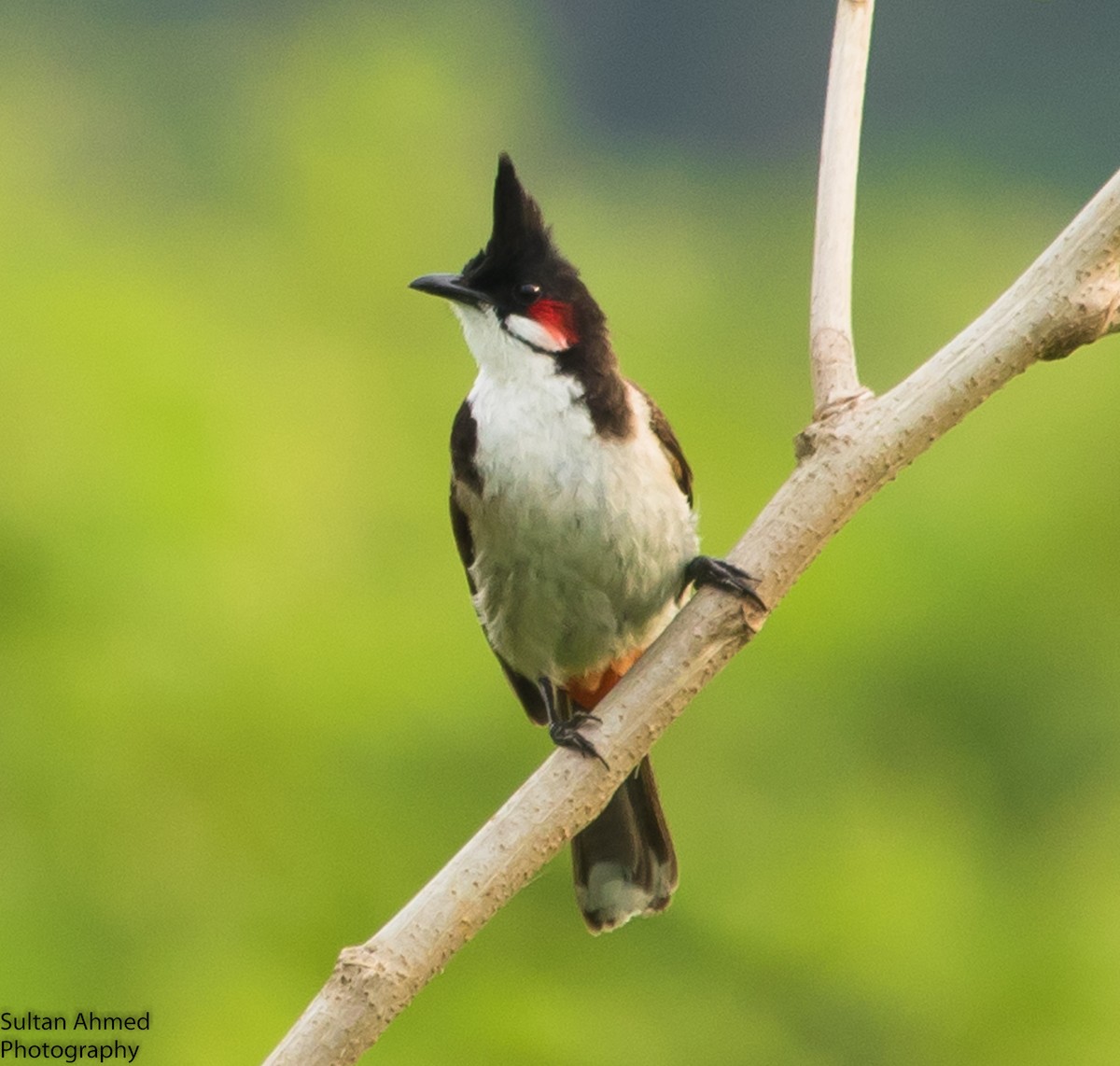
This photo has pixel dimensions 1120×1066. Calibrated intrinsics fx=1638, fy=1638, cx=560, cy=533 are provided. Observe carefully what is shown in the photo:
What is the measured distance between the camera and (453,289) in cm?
294

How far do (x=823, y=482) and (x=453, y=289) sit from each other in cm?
98

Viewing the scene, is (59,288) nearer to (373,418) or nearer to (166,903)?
(373,418)

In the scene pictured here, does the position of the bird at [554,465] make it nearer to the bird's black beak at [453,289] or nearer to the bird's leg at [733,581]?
the bird's black beak at [453,289]

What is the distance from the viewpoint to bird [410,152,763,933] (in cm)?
295

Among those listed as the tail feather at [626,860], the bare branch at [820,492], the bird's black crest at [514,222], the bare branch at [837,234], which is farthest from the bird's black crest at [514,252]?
the tail feather at [626,860]

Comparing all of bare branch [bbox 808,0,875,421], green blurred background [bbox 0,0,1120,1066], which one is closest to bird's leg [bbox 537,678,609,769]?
bare branch [bbox 808,0,875,421]

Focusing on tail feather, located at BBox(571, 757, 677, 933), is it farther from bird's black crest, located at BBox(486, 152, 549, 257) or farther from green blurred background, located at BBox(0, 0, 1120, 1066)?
green blurred background, located at BBox(0, 0, 1120, 1066)

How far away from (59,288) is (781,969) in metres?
3.97

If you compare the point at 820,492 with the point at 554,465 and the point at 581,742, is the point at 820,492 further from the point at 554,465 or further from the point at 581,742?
the point at 554,465

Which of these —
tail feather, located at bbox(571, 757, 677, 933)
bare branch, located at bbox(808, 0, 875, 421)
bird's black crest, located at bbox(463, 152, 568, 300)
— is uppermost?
bird's black crest, located at bbox(463, 152, 568, 300)

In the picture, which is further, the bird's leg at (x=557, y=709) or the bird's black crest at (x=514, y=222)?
the bird's black crest at (x=514, y=222)

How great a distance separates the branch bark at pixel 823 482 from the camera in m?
2.09

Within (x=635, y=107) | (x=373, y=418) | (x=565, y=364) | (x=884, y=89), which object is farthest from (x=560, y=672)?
(x=884, y=89)

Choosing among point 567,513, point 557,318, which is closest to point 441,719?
point 567,513
